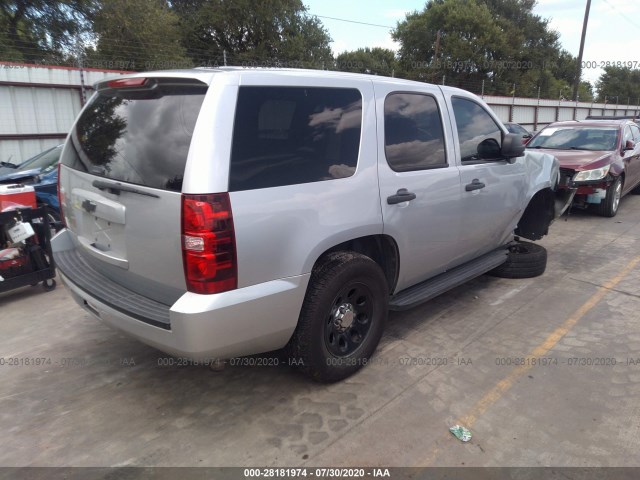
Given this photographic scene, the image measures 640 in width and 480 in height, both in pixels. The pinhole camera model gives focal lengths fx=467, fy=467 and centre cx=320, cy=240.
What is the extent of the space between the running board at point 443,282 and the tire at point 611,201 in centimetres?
448

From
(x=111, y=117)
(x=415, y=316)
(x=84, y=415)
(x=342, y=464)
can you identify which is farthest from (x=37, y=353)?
(x=415, y=316)

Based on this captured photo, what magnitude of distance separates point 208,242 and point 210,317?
0.38 metres

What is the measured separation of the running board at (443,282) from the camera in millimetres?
3574

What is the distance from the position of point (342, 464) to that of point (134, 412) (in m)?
1.37

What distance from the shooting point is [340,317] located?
3.11m

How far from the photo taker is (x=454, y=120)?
12.9 ft

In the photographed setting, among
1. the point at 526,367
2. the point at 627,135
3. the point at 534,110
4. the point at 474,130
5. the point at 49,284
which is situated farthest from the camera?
the point at 534,110

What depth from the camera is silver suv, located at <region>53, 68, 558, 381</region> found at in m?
2.40

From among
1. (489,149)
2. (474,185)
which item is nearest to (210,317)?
(474,185)

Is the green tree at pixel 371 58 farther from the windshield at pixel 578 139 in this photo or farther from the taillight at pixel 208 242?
the taillight at pixel 208 242

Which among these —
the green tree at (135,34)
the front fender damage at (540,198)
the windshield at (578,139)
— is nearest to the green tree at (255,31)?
the green tree at (135,34)

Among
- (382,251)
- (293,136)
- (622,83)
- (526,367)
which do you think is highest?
(622,83)

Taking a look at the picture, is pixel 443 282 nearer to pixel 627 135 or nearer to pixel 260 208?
pixel 260 208

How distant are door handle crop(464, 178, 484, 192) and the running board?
760 mm
